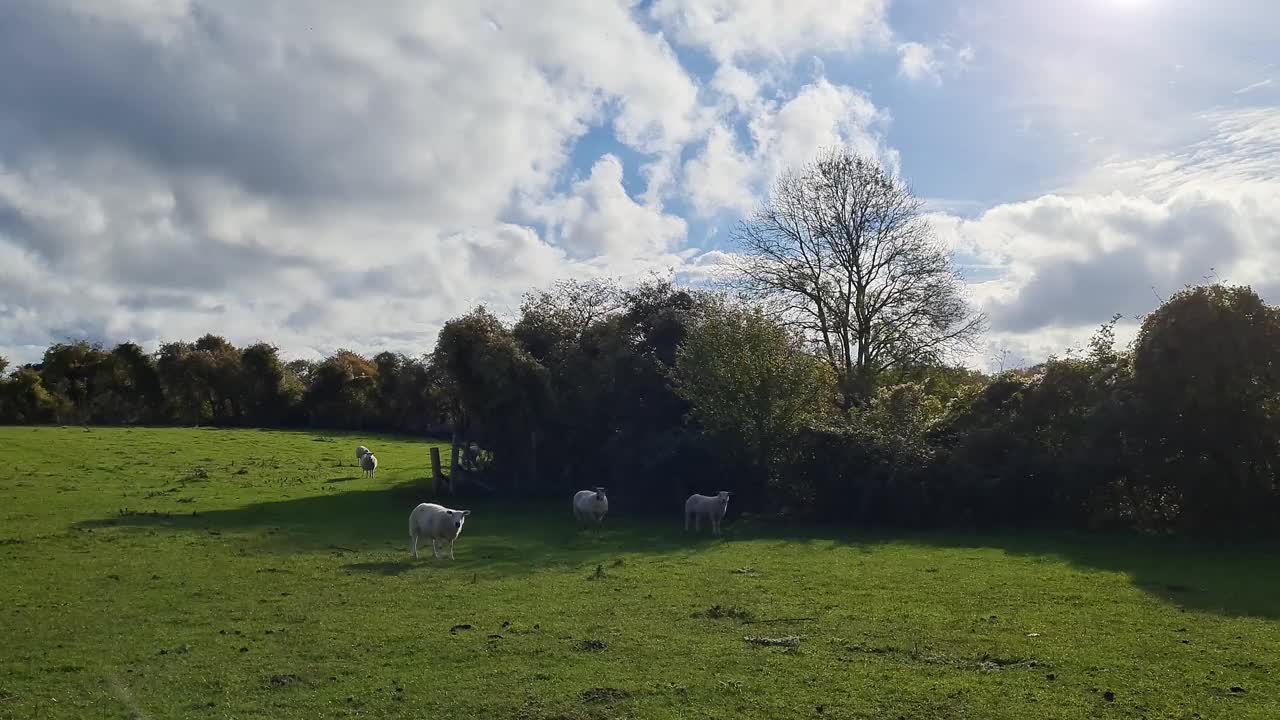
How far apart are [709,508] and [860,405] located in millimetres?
11907

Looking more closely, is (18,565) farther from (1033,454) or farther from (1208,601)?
(1033,454)

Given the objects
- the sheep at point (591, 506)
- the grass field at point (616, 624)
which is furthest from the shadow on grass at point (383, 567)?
the sheep at point (591, 506)

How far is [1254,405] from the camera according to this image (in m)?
25.3

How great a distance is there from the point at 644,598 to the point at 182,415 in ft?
265

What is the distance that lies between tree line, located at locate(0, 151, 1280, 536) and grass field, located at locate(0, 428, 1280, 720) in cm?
335

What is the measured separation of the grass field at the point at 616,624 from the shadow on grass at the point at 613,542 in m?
0.16

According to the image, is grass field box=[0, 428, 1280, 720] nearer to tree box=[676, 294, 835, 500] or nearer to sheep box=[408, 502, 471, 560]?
sheep box=[408, 502, 471, 560]

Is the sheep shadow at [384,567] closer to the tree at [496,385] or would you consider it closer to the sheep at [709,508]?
the sheep at [709,508]

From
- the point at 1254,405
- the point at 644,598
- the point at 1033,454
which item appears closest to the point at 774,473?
the point at 1033,454

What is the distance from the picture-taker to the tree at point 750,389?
1398 inches

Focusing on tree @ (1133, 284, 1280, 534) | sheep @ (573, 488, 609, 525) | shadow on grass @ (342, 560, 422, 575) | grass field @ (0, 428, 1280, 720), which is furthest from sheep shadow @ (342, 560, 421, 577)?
tree @ (1133, 284, 1280, 534)

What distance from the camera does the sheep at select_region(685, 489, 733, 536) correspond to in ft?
100

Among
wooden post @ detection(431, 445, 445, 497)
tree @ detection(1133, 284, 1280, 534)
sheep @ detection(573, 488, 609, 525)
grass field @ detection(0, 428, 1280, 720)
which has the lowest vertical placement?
grass field @ detection(0, 428, 1280, 720)

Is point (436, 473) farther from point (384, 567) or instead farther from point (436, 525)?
point (384, 567)
